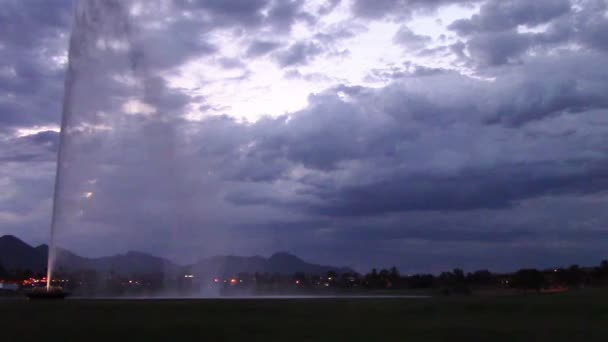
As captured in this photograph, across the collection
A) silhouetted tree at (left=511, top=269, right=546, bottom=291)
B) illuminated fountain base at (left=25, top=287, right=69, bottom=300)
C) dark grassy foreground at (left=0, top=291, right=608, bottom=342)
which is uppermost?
silhouetted tree at (left=511, top=269, right=546, bottom=291)

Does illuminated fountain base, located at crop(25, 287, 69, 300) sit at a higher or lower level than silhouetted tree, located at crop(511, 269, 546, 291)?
lower

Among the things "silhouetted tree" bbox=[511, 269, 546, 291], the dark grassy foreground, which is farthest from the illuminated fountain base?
"silhouetted tree" bbox=[511, 269, 546, 291]

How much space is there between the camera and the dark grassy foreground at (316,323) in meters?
33.0

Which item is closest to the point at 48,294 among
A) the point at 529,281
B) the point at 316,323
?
the point at 316,323

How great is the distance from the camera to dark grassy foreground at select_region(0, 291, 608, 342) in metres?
33.0

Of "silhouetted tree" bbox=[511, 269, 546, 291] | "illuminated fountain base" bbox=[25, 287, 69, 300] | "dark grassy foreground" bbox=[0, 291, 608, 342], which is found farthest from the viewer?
"silhouetted tree" bbox=[511, 269, 546, 291]

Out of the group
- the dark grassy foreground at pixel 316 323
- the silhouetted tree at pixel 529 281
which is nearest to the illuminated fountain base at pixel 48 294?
the dark grassy foreground at pixel 316 323

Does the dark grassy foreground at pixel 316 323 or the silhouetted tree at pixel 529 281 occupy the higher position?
the silhouetted tree at pixel 529 281

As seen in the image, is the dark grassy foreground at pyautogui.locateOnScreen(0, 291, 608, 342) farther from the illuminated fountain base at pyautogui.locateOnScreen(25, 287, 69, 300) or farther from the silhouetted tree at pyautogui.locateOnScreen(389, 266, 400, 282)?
the silhouetted tree at pyautogui.locateOnScreen(389, 266, 400, 282)

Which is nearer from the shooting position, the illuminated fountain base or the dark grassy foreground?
the dark grassy foreground

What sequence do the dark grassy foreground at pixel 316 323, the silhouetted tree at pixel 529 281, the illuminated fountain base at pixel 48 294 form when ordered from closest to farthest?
the dark grassy foreground at pixel 316 323 → the illuminated fountain base at pixel 48 294 → the silhouetted tree at pixel 529 281

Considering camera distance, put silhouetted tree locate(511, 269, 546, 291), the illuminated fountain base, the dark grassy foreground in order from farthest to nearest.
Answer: silhouetted tree locate(511, 269, 546, 291) → the illuminated fountain base → the dark grassy foreground

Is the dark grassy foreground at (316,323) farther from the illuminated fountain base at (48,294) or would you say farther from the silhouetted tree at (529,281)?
the silhouetted tree at (529,281)

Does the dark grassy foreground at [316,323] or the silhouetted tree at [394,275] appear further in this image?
the silhouetted tree at [394,275]
